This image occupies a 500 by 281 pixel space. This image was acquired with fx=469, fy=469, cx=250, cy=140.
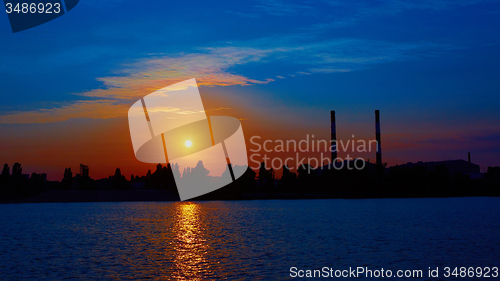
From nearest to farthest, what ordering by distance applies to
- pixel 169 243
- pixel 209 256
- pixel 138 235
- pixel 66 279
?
1. pixel 66 279
2. pixel 209 256
3. pixel 169 243
4. pixel 138 235

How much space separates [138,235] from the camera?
6000cm

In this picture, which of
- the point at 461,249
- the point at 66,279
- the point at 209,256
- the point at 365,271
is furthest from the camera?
the point at 461,249

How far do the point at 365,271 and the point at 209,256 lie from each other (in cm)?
1381

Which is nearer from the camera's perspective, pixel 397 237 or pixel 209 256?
pixel 209 256

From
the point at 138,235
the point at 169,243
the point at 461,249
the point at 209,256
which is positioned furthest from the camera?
the point at 138,235

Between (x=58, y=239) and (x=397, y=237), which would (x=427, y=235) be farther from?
(x=58, y=239)

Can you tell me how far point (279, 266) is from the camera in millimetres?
34656

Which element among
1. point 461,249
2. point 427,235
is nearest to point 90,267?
point 461,249

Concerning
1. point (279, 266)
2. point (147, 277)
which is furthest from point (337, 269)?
point (147, 277)

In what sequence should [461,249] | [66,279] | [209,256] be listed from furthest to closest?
[461,249]
[209,256]
[66,279]

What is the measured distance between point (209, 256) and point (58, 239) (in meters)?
24.9

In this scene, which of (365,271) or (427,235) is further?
(427,235)

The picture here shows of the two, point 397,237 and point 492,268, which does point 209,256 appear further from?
point 397,237

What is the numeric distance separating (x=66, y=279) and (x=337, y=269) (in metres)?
18.3
